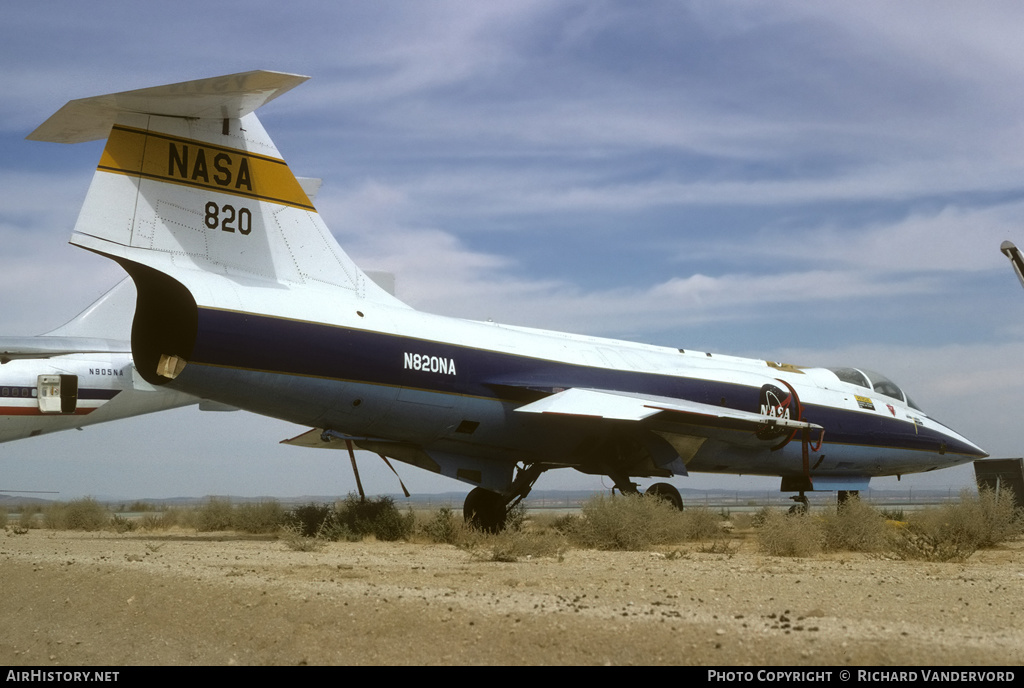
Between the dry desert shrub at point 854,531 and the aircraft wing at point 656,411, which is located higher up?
the aircraft wing at point 656,411

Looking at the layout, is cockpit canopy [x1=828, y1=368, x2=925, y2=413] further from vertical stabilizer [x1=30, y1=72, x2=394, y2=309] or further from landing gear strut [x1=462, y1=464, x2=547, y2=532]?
vertical stabilizer [x1=30, y1=72, x2=394, y2=309]

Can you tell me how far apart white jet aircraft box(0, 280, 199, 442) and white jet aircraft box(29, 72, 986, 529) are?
9737 mm

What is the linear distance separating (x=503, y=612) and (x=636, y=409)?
853cm

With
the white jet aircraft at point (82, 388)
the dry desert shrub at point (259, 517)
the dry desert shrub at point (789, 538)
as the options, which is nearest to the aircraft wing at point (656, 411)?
the dry desert shrub at point (789, 538)

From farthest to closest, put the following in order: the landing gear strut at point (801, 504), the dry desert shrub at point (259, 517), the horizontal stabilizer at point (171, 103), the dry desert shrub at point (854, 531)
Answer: the dry desert shrub at point (259, 517)
the landing gear strut at point (801, 504)
the dry desert shrub at point (854, 531)
the horizontal stabilizer at point (171, 103)

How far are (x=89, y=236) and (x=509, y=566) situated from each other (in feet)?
22.4

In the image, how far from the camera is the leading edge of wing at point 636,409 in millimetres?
15398

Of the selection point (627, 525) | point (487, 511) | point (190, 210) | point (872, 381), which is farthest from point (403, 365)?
point (872, 381)

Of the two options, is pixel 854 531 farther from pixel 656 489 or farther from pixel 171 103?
pixel 171 103

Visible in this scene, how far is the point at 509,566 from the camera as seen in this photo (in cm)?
1145

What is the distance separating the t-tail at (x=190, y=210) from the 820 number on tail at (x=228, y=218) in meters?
0.01

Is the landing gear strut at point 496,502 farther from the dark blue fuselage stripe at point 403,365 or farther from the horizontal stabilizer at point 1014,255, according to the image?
the horizontal stabilizer at point 1014,255

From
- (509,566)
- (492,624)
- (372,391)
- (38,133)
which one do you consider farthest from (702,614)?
(38,133)

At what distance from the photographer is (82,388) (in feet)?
86.7
